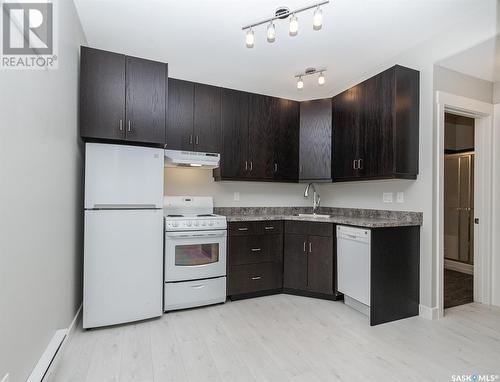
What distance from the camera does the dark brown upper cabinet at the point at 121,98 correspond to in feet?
7.86

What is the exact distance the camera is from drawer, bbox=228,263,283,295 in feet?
10.2

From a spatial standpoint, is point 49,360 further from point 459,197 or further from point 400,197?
point 459,197

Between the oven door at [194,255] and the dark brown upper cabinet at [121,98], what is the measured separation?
3.35 feet

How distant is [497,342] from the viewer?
87.9 inches

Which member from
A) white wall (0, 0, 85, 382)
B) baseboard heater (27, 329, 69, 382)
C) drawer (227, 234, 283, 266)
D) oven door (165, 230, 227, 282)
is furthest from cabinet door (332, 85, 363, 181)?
baseboard heater (27, 329, 69, 382)

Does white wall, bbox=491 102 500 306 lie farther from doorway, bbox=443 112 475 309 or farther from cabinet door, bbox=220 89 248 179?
cabinet door, bbox=220 89 248 179

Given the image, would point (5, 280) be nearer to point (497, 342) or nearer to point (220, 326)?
point (220, 326)

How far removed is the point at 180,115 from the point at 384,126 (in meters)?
2.25

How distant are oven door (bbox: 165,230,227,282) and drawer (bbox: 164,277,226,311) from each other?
0.21ft

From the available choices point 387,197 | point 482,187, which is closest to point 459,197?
point 482,187

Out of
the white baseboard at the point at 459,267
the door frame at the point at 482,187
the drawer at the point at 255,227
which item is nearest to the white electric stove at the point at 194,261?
the drawer at the point at 255,227

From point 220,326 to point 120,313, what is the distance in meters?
0.91

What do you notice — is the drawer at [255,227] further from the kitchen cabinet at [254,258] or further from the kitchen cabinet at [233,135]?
the kitchen cabinet at [233,135]

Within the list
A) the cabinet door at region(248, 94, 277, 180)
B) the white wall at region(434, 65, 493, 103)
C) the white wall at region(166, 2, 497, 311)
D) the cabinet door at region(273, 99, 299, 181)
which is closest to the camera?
the white wall at region(166, 2, 497, 311)
